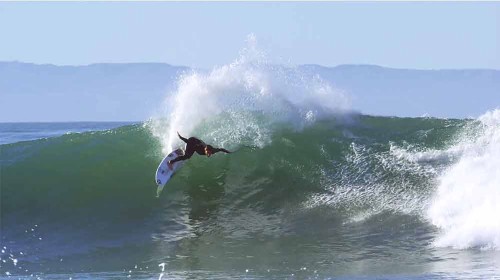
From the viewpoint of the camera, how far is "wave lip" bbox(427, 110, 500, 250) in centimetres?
1278

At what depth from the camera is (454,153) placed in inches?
639

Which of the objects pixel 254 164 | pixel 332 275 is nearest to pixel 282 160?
pixel 254 164

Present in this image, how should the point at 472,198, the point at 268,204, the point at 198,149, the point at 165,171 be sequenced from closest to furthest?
the point at 472,198, the point at 198,149, the point at 268,204, the point at 165,171

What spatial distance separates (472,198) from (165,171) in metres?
5.22

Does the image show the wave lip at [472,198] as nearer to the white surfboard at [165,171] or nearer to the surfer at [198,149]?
the surfer at [198,149]

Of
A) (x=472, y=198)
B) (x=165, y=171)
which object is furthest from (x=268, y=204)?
(x=472, y=198)

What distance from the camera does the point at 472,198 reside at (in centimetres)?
1390

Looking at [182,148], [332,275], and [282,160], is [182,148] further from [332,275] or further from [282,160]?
[332,275]

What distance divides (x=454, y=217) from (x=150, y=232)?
4.59 meters

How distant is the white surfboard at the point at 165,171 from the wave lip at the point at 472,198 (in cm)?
442

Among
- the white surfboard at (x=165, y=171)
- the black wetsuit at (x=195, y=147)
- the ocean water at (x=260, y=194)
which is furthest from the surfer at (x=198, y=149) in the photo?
the ocean water at (x=260, y=194)

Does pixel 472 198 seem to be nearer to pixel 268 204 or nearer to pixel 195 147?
pixel 268 204

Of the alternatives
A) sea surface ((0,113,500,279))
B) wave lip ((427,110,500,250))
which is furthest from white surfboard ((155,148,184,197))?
wave lip ((427,110,500,250))

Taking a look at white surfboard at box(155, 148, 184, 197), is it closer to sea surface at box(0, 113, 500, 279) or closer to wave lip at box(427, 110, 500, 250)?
sea surface at box(0, 113, 500, 279)
